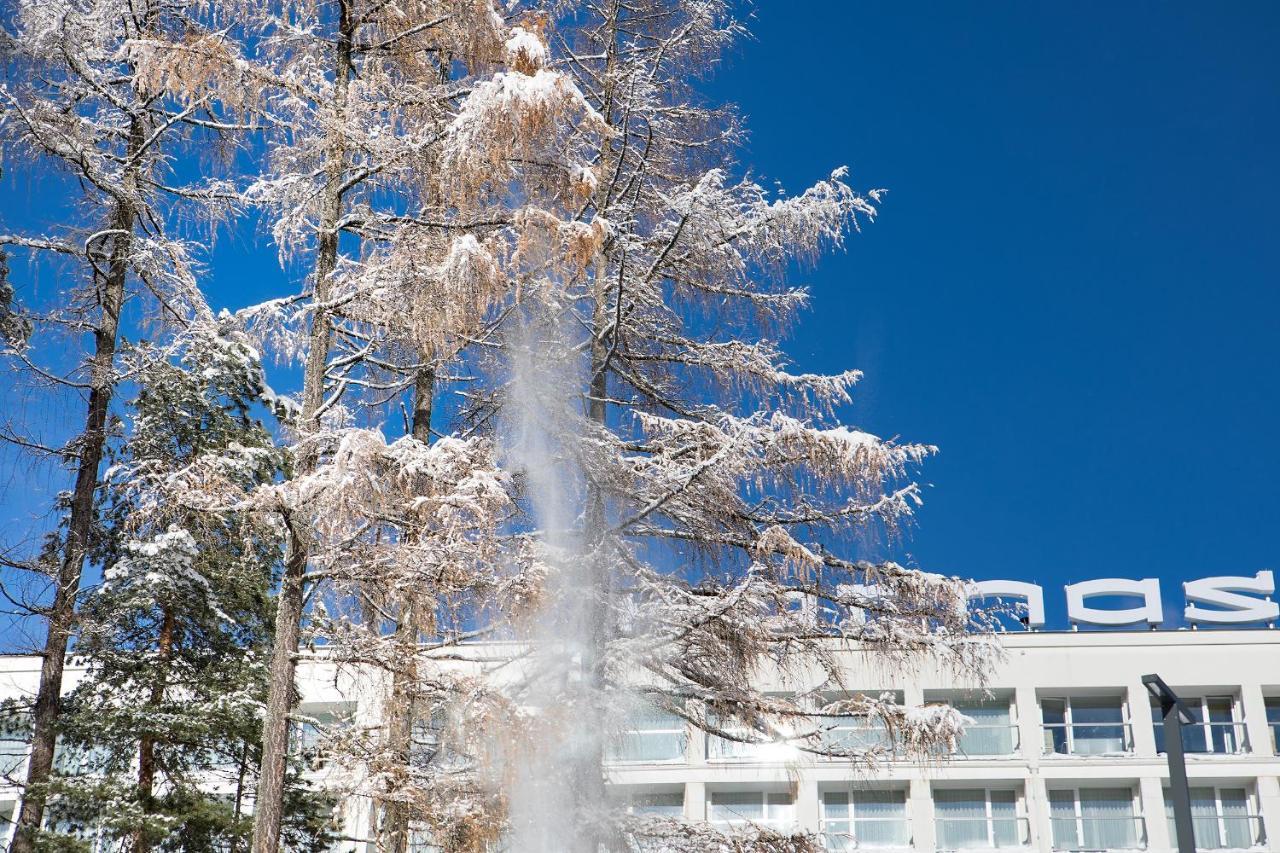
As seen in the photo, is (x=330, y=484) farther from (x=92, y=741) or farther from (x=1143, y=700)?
(x=1143, y=700)

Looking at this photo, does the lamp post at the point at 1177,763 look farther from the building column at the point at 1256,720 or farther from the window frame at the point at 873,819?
the building column at the point at 1256,720

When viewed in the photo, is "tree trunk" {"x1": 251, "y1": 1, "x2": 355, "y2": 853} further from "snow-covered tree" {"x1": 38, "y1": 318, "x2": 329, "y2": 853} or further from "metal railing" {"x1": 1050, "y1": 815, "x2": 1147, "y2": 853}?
"metal railing" {"x1": 1050, "y1": 815, "x2": 1147, "y2": 853}

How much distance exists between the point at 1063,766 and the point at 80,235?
23763 millimetres

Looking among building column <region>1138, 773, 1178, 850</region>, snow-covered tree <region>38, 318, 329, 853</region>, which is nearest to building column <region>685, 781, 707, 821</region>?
building column <region>1138, 773, 1178, 850</region>

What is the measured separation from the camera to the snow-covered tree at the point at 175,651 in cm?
1652

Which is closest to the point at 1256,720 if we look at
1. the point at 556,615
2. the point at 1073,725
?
the point at 1073,725

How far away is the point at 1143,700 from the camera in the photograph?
101 feet

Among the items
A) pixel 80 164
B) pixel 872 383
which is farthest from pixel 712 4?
pixel 80 164

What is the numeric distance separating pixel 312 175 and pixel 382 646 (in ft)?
12.7

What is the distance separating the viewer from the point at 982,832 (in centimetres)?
2983

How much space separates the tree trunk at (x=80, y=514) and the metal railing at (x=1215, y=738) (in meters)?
24.0

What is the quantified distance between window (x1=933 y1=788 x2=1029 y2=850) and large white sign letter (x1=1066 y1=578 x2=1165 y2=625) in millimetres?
4837

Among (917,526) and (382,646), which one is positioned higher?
(917,526)

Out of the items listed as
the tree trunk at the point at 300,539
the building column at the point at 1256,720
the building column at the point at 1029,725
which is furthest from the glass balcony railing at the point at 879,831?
the tree trunk at the point at 300,539
